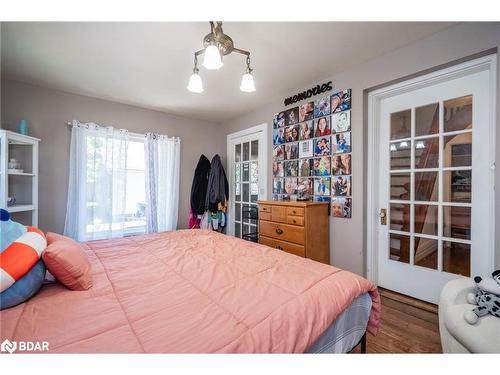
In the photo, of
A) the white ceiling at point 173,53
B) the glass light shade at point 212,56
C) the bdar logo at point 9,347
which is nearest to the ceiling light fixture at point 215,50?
the glass light shade at point 212,56

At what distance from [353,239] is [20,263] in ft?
7.83

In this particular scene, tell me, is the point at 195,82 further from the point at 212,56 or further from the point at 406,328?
the point at 406,328

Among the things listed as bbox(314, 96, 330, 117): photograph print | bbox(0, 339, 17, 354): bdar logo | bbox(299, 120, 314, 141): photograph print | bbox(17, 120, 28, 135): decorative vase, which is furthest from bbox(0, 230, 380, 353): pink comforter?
bbox(17, 120, 28, 135): decorative vase

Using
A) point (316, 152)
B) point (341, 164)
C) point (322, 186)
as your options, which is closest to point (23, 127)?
point (316, 152)

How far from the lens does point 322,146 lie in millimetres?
2404

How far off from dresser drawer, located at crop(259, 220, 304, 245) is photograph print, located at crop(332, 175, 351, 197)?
561mm

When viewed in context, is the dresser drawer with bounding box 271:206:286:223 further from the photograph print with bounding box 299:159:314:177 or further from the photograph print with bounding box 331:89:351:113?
the photograph print with bounding box 331:89:351:113

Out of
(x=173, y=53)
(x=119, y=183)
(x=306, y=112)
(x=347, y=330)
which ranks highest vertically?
(x=173, y=53)

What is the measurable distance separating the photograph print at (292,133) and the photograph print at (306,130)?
0.20 feet

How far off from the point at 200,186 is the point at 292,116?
1.86 metres

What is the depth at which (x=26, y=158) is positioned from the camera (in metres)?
2.43

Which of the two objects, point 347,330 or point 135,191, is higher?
point 135,191

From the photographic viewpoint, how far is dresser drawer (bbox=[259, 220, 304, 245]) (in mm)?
2170

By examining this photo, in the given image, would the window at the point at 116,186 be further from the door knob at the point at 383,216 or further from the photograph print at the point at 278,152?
the door knob at the point at 383,216
